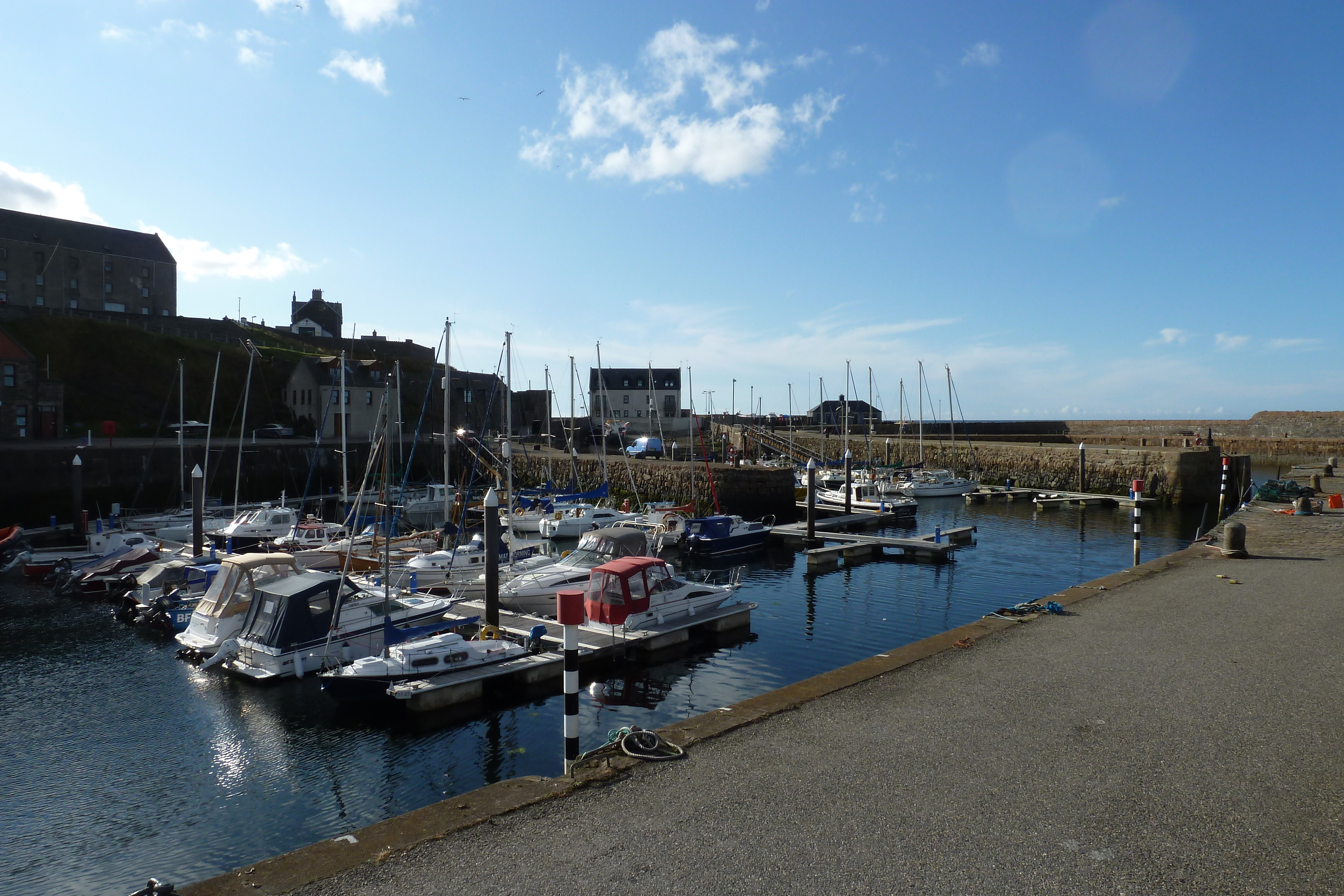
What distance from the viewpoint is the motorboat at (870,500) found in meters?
41.3

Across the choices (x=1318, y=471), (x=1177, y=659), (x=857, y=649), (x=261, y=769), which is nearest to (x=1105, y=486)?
(x=1318, y=471)

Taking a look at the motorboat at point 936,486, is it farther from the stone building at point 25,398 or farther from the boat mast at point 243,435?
the stone building at point 25,398

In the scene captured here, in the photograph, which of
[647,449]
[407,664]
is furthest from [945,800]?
[647,449]

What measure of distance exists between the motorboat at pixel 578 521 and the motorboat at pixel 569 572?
11.2 m

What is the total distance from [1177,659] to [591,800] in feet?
29.6

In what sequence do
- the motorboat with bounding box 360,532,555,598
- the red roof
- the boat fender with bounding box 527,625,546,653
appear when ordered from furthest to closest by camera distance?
the motorboat with bounding box 360,532,555,598 < the red roof < the boat fender with bounding box 527,625,546,653

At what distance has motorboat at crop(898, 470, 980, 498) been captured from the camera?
50438 millimetres

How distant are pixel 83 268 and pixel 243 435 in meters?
51.5

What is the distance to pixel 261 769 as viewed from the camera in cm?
1209

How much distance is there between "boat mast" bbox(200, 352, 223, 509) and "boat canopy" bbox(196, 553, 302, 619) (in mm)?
11266

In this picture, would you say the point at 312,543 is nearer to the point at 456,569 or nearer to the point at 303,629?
the point at 456,569

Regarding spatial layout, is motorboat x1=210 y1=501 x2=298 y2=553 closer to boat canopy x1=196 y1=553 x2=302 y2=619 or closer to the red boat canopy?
boat canopy x1=196 y1=553 x2=302 y2=619

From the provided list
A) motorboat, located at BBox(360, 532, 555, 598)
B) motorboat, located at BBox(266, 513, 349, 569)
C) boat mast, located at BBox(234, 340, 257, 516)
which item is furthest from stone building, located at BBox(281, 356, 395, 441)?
motorboat, located at BBox(360, 532, 555, 598)

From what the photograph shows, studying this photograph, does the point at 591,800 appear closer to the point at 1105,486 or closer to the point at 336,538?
the point at 336,538
